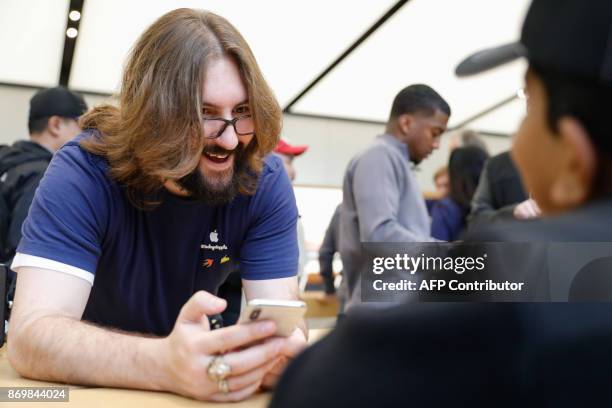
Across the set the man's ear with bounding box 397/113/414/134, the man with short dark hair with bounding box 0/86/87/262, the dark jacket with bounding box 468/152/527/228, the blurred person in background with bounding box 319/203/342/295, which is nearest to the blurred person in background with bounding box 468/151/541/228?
the dark jacket with bounding box 468/152/527/228

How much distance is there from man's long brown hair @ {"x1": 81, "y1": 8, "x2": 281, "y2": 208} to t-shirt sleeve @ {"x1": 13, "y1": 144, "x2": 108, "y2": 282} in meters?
0.05

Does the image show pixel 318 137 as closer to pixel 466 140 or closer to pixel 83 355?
pixel 466 140

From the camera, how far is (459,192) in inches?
73.7

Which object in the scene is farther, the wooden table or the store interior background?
the store interior background

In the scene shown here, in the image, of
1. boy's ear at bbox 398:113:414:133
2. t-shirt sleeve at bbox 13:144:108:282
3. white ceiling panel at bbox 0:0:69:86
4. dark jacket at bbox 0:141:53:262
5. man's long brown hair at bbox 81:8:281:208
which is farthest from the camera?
white ceiling panel at bbox 0:0:69:86

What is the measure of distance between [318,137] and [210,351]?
3.52 m

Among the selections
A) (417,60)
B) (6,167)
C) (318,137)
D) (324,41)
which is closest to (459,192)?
(417,60)

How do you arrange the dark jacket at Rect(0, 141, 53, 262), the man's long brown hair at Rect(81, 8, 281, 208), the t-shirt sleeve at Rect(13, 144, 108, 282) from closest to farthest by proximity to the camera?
1. the t-shirt sleeve at Rect(13, 144, 108, 282)
2. the man's long brown hair at Rect(81, 8, 281, 208)
3. the dark jacket at Rect(0, 141, 53, 262)

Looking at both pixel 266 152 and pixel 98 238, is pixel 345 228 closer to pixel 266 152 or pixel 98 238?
pixel 266 152

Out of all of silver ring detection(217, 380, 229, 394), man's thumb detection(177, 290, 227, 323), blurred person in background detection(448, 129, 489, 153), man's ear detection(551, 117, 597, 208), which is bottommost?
silver ring detection(217, 380, 229, 394)

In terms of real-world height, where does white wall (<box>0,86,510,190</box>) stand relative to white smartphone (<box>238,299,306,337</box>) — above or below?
above

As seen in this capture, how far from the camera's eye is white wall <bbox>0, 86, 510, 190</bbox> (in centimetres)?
275

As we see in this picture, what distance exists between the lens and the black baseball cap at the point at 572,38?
0.30 m

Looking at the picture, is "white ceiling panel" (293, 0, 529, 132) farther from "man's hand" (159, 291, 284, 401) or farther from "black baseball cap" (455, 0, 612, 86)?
"black baseball cap" (455, 0, 612, 86)
